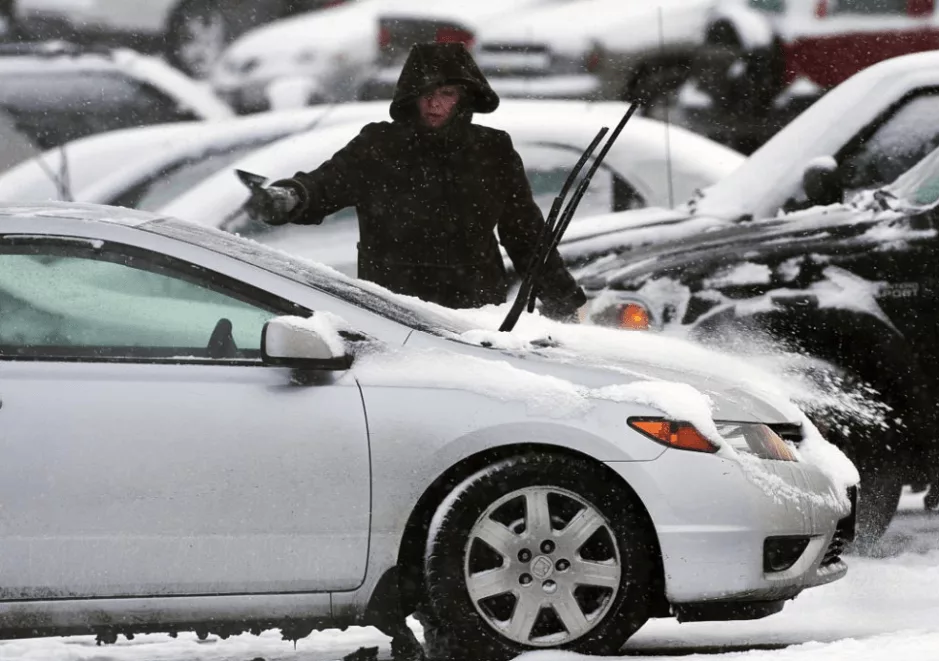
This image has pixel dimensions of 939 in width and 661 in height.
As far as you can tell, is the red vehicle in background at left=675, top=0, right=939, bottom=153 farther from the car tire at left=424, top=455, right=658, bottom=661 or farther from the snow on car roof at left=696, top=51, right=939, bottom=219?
the car tire at left=424, top=455, right=658, bottom=661

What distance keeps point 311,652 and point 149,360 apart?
117cm

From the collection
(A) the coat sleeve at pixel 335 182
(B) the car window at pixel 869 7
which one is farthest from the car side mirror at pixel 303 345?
(B) the car window at pixel 869 7

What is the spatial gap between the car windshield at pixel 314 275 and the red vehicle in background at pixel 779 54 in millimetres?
4949

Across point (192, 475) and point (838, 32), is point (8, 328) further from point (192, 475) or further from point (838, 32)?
point (838, 32)

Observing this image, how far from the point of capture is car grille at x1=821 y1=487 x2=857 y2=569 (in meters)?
5.65

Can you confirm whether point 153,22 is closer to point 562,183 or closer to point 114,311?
point 562,183

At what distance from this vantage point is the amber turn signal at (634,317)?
24.9 ft

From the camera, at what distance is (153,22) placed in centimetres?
1238

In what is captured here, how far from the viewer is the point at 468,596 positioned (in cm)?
529

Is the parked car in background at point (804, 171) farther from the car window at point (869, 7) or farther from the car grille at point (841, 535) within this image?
the car grille at point (841, 535)

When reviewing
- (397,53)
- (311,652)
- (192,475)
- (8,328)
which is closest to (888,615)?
(311,652)

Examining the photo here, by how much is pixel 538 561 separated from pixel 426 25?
279 inches

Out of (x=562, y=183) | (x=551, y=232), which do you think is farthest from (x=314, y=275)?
(x=562, y=183)

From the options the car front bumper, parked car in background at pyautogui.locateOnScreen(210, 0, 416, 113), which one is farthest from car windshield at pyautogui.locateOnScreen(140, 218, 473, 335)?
parked car in background at pyautogui.locateOnScreen(210, 0, 416, 113)
